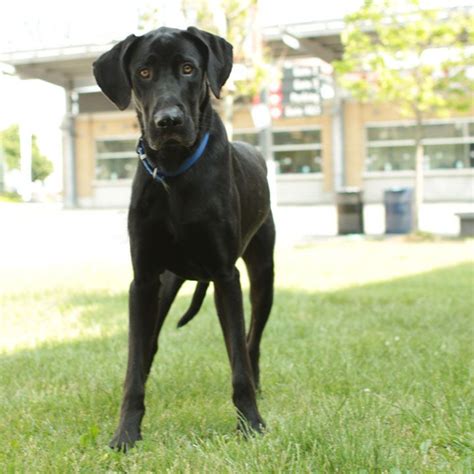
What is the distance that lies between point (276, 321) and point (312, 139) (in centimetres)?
3463

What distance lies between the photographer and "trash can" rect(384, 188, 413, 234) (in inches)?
789

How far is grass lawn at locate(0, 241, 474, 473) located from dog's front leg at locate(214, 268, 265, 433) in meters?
0.14

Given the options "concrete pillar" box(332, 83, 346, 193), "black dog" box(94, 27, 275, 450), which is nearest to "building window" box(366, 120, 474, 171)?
"concrete pillar" box(332, 83, 346, 193)

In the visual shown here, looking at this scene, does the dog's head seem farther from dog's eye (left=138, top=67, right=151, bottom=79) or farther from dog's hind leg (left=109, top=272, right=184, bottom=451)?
dog's hind leg (left=109, top=272, right=184, bottom=451)

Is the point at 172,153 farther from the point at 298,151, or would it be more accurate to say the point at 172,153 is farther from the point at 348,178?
the point at 298,151

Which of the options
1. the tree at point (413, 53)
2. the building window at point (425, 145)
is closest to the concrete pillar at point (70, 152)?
the building window at point (425, 145)

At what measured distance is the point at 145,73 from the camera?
3512mm

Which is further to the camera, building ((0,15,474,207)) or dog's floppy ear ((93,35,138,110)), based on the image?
building ((0,15,474,207))

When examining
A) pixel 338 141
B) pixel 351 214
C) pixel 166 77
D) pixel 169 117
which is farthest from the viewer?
pixel 338 141

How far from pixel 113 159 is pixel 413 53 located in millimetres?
30077

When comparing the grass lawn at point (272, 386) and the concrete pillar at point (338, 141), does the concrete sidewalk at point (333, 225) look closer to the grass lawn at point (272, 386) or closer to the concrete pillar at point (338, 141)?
the concrete pillar at point (338, 141)

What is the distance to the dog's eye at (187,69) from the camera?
11.5 feet

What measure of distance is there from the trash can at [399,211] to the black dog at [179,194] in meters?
16.7

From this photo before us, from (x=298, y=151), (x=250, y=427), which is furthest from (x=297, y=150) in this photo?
(x=250, y=427)
